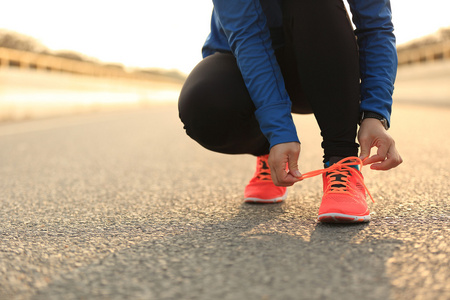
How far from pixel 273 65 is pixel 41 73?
9.56 m

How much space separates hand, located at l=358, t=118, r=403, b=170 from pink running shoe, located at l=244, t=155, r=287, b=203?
513mm

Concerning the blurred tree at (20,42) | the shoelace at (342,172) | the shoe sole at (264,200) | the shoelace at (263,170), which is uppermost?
the blurred tree at (20,42)

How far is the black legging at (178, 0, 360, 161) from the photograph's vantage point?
175cm

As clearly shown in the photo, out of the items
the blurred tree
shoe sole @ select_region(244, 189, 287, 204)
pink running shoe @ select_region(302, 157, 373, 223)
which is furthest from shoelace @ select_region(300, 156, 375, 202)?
the blurred tree

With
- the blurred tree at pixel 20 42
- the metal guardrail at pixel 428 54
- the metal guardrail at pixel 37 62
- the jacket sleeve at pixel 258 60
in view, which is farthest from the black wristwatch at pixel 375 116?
the blurred tree at pixel 20 42

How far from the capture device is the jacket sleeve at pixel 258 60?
1.70m

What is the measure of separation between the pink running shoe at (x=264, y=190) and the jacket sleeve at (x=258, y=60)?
1.56 feet

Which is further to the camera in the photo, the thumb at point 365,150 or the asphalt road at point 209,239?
the thumb at point 365,150

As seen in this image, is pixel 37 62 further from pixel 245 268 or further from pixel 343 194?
pixel 245 268

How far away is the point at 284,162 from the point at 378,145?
33 cm

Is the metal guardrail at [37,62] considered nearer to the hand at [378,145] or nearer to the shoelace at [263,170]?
the shoelace at [263,170]

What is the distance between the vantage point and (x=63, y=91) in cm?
1073

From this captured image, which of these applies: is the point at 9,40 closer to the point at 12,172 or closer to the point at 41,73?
the point at 41,73

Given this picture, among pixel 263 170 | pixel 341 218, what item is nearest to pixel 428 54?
pixel 263 170
